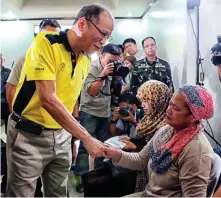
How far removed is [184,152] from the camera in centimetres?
104

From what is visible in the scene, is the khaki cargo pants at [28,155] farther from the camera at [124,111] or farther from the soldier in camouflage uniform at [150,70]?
the soldier in camouflage uniform at [150,70]

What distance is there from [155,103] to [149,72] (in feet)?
3.15

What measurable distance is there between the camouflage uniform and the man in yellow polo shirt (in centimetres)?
123

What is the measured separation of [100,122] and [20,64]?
2.69ft

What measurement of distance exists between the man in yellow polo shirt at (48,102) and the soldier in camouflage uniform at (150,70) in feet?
3.96

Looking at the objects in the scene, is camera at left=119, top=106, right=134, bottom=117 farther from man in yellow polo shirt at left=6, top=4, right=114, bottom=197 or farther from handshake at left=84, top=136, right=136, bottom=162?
man in yellow polo shirt at left=6, top=4, right=114, bottom=197

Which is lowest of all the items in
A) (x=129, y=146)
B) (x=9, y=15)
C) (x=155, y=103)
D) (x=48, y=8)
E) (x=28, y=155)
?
(x=129, y=146)

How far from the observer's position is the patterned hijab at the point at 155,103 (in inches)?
56.4

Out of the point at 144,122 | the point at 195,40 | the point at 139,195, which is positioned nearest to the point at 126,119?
the point at 144,122

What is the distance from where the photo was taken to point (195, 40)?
234cm

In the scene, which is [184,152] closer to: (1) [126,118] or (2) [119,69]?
(1) [126,118]

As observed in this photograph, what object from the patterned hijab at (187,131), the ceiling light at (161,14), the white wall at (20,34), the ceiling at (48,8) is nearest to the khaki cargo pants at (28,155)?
the patterned hijab at (187,131)

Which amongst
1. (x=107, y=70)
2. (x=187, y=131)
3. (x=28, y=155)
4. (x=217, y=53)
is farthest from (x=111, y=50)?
(x=28, y=155)

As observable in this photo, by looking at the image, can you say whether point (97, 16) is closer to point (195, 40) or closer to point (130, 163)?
point (130, 163)
